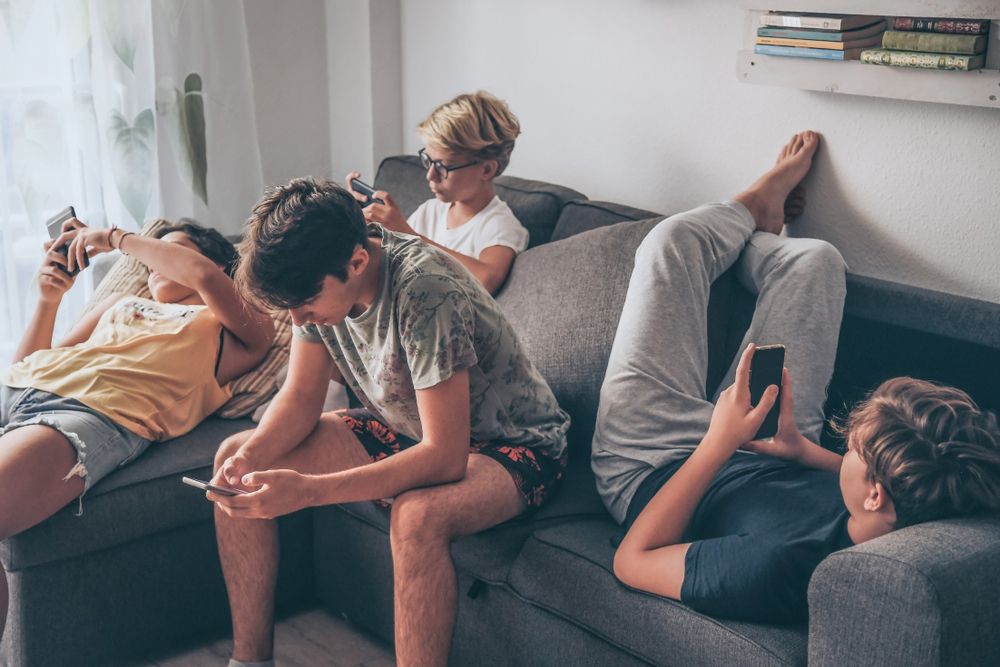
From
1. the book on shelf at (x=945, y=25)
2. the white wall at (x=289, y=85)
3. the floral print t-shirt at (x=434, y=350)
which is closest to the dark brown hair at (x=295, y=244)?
the floral print t-shirt at (x=434, y=350)

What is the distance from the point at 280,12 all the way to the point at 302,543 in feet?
6.35

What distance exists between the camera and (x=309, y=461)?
170 centimetres

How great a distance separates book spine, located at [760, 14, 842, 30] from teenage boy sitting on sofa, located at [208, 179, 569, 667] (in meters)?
0.92

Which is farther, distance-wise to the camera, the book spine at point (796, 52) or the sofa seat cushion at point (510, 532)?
the book spine at point (796, 52)

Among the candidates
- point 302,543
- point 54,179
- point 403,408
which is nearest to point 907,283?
point 403,408

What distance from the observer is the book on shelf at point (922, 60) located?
165 cm

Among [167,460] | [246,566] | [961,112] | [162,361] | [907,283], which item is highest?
[961,112]

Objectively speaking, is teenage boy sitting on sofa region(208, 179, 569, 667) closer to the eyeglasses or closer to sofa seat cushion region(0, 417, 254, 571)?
sofa seat cushion region(0, 417, 254, 571)

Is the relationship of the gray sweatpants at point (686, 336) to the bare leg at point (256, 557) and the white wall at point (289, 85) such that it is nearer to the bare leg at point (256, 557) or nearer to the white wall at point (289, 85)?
the bare leg at point (256, 557)

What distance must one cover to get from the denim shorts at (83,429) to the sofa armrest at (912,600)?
135 cm

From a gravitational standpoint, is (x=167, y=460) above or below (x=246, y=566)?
above

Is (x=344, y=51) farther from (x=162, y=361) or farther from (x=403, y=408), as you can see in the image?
(x=403, y=408)

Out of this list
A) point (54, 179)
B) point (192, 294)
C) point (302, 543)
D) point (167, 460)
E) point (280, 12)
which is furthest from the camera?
point (280, 12)

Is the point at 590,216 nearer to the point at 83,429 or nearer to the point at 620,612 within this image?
the point at 620,612
